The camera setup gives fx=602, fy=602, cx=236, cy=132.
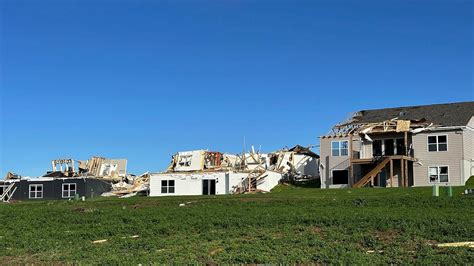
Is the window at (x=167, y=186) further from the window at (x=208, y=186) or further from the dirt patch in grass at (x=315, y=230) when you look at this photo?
the dirt patch in grass at (x=315, y=230)

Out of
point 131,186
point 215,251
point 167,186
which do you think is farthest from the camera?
point 131,186

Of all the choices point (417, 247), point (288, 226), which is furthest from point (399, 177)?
point (417, 247)

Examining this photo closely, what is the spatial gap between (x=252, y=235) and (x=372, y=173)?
3044 centimetres

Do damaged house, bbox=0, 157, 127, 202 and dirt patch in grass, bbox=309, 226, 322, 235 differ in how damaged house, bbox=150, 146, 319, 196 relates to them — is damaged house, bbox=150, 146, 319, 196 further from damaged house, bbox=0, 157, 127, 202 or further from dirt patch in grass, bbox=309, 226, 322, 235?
dirt patch in grass, bbox=309, 226, 322, 235

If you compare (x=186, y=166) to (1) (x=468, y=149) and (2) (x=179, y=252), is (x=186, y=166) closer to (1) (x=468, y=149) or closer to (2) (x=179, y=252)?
(1) (x=468, y=149)

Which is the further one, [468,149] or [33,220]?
[468,149]

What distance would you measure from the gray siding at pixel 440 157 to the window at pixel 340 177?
19.7 ft

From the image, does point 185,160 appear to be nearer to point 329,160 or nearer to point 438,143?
point 329,160

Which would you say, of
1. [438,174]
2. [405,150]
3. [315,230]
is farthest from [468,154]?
[315,230]

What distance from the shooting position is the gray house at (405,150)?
47406 millimetres

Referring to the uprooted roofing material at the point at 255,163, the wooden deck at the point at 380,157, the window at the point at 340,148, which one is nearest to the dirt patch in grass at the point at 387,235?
the wooden deck at the point at 380,157

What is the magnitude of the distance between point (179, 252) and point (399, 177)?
117 feet

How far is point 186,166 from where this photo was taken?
196 ft

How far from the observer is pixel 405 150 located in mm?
48719
